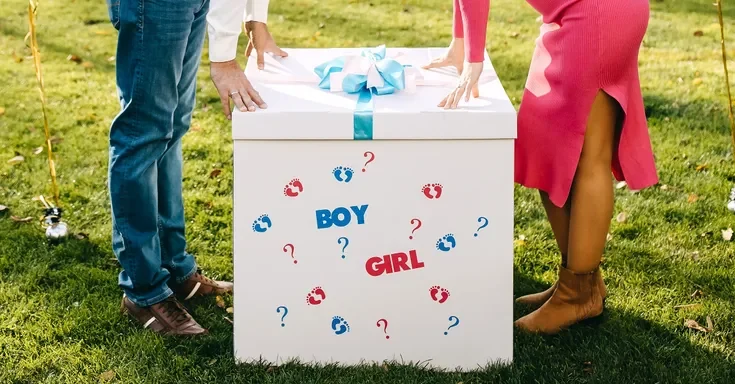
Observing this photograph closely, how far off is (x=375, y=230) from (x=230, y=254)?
984 millimetres

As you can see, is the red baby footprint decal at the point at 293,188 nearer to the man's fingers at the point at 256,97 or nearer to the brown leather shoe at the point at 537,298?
the man's fingers at the point at 256,97

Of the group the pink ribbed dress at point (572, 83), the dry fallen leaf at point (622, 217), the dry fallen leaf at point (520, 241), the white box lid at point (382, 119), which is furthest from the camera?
the dry fallen leaf at point (622, 217)

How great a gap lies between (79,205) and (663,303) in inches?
86.3

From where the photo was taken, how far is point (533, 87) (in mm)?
2477

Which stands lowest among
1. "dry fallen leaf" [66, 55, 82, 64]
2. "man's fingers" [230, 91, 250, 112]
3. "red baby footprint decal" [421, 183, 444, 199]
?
"dry fallen leaf" [66, 55, 82, 64]

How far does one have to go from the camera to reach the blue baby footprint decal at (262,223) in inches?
89.7

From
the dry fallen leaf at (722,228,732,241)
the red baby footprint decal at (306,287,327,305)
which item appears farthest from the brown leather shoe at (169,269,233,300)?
the dry fallen leaf at (722,228,732,241)

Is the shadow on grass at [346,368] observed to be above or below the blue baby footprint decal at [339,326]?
below

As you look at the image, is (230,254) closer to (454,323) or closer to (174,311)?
(174,311)

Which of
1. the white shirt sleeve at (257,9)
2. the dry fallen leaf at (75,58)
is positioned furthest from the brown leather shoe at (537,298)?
the dry fallen leaf at (75,58)

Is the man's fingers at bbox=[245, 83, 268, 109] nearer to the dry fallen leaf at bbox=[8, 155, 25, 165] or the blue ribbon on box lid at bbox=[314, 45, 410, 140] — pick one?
the blue ribbon on box lid at bbox=[314, 45, 410, 140]

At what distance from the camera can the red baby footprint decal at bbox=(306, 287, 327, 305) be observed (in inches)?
92.1

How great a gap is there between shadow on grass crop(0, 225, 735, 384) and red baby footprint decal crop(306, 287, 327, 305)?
0.18 m

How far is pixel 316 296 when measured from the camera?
2.34m
